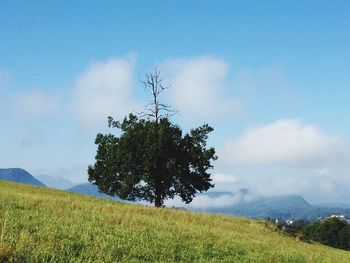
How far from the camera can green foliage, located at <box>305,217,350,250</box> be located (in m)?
→ 163

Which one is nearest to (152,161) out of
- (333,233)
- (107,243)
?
(107,243)

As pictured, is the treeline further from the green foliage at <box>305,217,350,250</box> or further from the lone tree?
the lone tree

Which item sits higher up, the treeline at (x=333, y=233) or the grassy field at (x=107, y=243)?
the treeline at (x=333, y=233)

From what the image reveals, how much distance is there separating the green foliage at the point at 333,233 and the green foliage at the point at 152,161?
113290 millimetres

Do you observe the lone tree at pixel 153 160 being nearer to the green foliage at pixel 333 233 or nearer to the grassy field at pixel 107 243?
the grassy field at pixel 107 243

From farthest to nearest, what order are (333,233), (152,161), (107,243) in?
(333,233) < (152,161) < (107,243)

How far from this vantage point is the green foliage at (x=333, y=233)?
163 m

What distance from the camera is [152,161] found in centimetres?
6206

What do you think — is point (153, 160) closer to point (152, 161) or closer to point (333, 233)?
point (152, 161)

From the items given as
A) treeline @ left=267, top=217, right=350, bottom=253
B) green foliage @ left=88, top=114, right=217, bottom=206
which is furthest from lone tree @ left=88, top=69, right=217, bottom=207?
treeline @ left=267, top=217, right=350, bottom=253

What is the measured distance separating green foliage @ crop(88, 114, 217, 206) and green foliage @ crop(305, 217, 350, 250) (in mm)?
113290

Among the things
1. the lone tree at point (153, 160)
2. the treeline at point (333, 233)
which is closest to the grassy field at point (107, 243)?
the lone tree at point (153, 160)

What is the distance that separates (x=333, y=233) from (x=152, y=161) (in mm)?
124476

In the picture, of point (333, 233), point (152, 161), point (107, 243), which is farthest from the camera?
point (333, 233)
